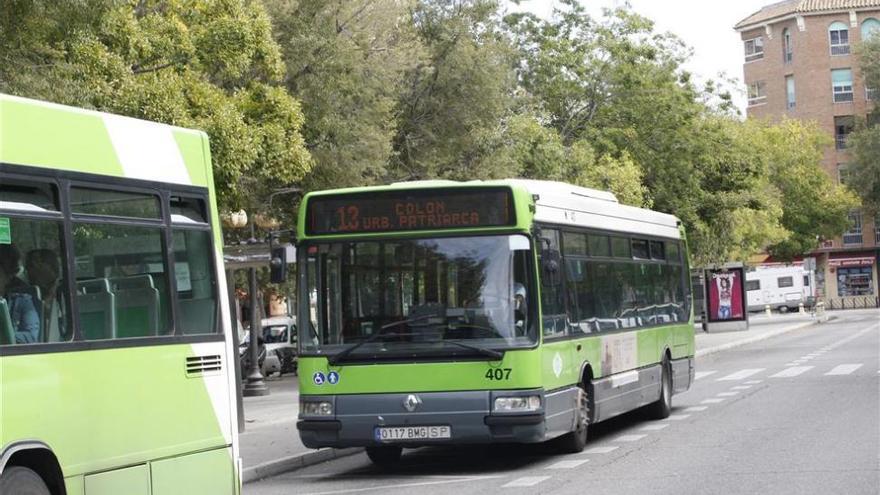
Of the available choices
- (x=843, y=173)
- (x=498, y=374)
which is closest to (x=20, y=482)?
(x=498, y=374)

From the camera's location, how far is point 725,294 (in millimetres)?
58906

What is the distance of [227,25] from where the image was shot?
73.7ft

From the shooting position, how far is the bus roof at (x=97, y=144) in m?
8.00

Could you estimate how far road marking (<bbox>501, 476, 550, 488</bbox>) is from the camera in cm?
1326

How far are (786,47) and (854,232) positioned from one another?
13.2m

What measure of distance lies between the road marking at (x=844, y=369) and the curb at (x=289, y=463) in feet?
44.8

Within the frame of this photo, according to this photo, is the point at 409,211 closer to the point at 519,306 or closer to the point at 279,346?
the point at 519,306

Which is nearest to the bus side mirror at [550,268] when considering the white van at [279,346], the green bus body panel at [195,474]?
the green bus body panel at [195,474]

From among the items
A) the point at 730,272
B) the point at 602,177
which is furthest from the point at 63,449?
the point at 730,272

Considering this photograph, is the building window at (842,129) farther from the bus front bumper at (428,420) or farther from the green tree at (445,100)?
the bus front bumper at (428,420)

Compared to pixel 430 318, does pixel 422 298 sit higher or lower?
higher

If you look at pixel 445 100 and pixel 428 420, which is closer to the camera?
pixel 428 420

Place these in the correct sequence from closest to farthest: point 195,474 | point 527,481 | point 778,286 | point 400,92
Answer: point 195,474
point 527,481
point 400,92
point 778,286

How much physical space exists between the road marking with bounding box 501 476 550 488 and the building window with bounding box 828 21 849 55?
297ft
